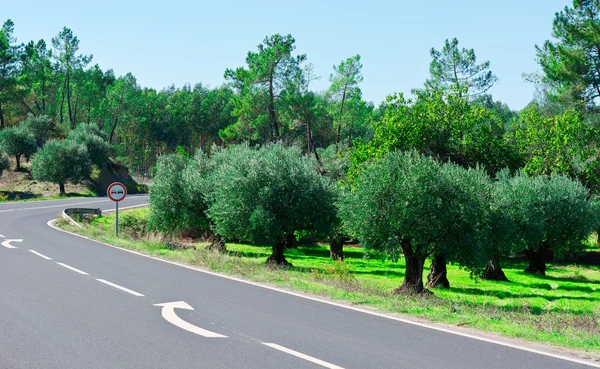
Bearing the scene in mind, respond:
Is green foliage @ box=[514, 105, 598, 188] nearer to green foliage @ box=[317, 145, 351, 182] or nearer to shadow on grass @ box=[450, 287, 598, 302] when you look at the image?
green foliage @ box=[317, 145, 351, 182]

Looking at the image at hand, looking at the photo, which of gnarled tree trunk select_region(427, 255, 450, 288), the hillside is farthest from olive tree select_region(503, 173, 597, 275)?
the hillside

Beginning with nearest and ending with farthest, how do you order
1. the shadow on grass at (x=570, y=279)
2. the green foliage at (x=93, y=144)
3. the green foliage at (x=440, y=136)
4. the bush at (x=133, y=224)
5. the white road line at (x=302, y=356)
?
the white road line at (x=302, y=356)
the shadow on grass at (x=570, y=279)
the bush at (x=133, y=224)
the green foliage at (x=440, y=136)
the green foliage at (x=93, y=144)

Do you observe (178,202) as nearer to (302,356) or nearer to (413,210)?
(413,210)

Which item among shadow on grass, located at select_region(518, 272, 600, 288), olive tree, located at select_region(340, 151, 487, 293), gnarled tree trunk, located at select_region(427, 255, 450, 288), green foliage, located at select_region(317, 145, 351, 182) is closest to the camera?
olive tree, located at select_region(340, 151, 487, 293)

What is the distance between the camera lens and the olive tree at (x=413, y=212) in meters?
20.1

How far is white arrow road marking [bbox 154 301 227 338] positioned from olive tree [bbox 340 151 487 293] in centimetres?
1177

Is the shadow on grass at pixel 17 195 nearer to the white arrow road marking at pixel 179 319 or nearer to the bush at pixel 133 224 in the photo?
the bush at pixel 133 224

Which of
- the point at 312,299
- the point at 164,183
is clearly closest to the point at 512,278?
the point at 164,183

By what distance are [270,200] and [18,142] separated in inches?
2098

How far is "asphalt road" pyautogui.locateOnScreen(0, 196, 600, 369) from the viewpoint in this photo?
20.2 ft

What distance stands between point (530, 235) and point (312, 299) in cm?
2763

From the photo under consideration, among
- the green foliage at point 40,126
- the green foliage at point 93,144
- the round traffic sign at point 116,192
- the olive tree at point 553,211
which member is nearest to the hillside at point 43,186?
the green foliage at point 93,144

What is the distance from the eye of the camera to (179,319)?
8305mm

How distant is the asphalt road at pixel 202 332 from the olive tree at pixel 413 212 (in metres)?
9.17
